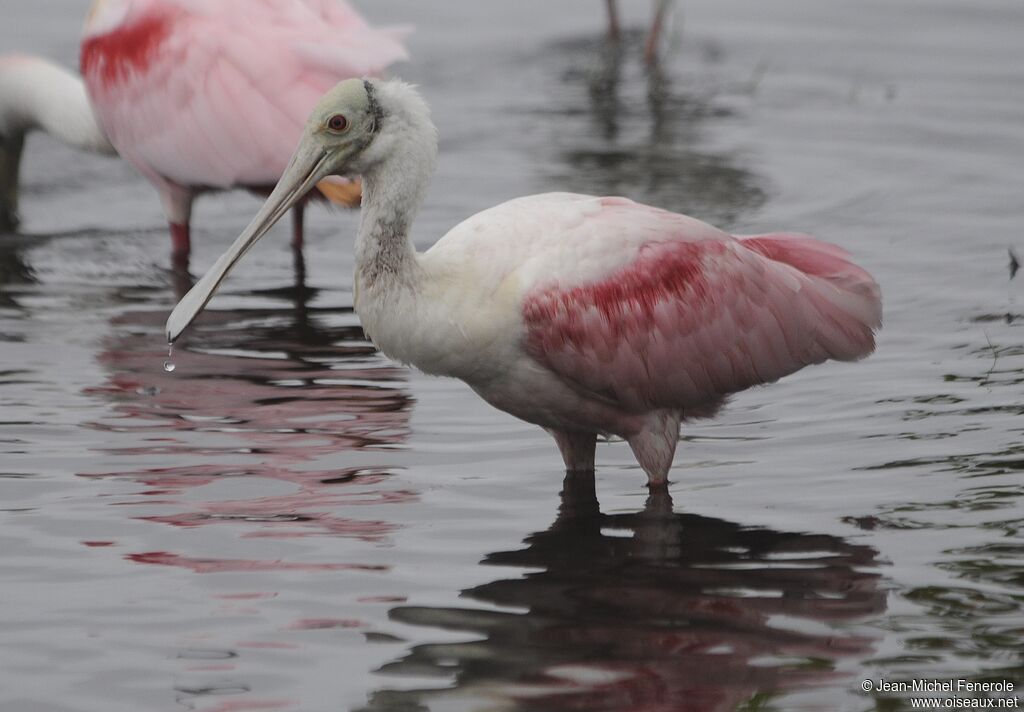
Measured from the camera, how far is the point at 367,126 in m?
6.75

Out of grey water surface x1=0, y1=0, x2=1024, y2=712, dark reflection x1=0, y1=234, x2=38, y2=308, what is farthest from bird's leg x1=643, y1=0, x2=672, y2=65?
dark reflection x1=0, y1=234, x2=38, y2=308

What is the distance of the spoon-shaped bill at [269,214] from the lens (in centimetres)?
686

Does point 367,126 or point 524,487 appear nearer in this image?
point 367,126

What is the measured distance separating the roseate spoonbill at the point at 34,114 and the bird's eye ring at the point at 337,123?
18.1ft

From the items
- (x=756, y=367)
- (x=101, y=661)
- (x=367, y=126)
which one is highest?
(x=367, y=126)

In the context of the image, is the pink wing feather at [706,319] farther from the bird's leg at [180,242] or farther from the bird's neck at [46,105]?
the bird's neck at [46,105]

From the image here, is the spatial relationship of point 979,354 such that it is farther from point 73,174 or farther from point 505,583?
point 73,174

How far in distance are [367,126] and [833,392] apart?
110 inches

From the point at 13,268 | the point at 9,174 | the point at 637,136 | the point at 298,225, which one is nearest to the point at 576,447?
the point at 298,225

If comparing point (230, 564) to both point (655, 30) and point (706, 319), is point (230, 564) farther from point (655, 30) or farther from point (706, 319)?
point (655, 30)

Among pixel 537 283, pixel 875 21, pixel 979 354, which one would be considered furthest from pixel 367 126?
pixel 875 21

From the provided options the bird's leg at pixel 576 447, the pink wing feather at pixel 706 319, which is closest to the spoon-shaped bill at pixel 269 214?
the pink wing feather at pixel 706 319

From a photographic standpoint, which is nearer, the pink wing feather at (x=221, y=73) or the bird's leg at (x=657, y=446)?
the bird's leg at (x=657, y=446)

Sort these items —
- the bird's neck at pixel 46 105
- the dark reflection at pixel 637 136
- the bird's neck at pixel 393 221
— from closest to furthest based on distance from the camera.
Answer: the bird's neck at pixel 393 221, the bird's neck at pixel 46 105, the dark reflection at pixel 637 136
